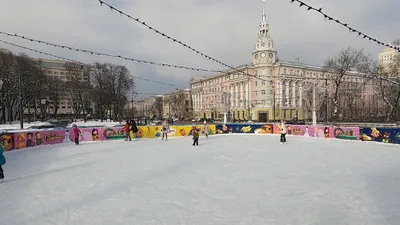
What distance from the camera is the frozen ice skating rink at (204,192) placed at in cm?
534

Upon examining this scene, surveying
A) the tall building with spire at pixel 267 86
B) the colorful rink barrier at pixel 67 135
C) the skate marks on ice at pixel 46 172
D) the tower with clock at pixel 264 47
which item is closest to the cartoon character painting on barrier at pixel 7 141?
the colorful rink barrier at pixel 67 135

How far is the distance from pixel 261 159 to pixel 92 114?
66.4 meters

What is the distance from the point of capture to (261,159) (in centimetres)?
1238

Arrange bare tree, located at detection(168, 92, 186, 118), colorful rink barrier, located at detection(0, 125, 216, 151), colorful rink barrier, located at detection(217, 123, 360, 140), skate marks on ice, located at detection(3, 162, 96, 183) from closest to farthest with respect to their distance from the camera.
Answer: skate marks on ice, located at detection(3, 162, 96, 183)
colorful rink barrier, located at detection(0, 125, 216, 151)
colorful rink barrier, located at detection(217, 123, 360, 140)
bare tree, located at detection(168, 92, 186, 118)

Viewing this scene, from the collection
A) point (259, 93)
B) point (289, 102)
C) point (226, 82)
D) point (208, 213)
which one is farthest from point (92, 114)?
point (208, 213)

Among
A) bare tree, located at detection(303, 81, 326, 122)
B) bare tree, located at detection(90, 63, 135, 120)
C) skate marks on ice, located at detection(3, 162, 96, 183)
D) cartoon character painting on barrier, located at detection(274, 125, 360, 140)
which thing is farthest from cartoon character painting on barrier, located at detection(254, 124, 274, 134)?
bare tree, located at detection(90, 63, 135, 120)

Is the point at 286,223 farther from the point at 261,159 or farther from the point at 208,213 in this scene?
the point at 261,159

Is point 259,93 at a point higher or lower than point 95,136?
higher

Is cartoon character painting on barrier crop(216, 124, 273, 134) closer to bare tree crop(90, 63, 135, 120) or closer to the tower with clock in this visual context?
bare tree crop(90, 63, 135, 120)

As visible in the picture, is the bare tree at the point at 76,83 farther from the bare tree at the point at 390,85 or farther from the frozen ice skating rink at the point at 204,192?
the bare tree at the point at 390,85

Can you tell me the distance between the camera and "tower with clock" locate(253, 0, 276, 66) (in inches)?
2552

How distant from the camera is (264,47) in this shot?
2566 inches

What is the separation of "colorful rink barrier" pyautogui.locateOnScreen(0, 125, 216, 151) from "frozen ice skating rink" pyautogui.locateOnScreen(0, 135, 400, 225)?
5.68 meters

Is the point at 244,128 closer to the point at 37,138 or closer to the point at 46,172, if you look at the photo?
the point at 37,138
